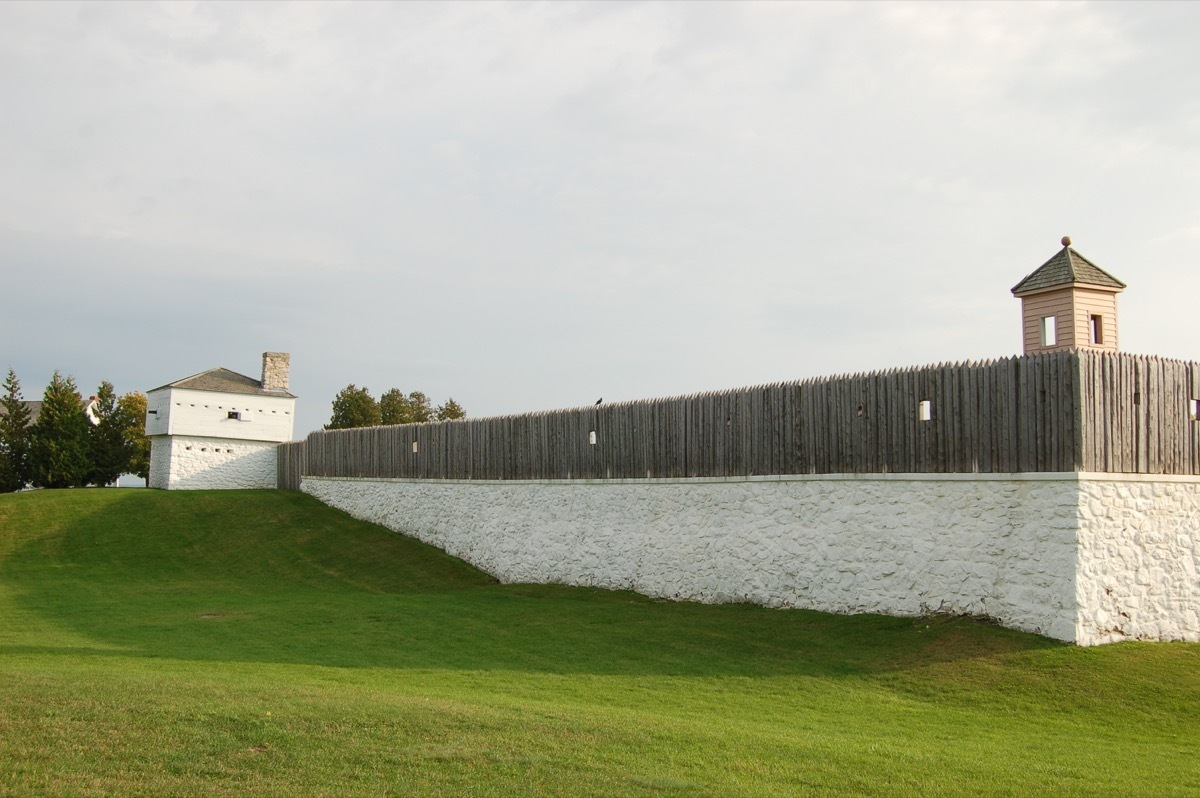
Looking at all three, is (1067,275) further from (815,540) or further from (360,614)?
(360,614)

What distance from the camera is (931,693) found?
1220 centimetres

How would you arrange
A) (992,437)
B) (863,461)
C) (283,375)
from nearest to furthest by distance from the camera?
(992,437) < (863,461) < (283,375)

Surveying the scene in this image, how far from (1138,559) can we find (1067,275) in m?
6.19

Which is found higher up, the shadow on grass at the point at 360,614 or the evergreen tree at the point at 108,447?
the evergreen tree at the point at 108,447

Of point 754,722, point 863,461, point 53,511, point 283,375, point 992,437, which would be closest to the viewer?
point 754,722

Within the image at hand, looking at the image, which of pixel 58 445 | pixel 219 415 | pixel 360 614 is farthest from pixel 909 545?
pixel 58 445

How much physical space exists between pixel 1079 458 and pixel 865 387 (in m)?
4.09

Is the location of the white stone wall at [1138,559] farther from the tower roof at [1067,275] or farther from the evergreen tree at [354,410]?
the evergreen tree at [354,410]

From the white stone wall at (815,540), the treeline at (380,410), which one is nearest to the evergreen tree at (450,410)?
the treeline at (380,410)

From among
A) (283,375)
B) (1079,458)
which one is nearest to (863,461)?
(1079,458)

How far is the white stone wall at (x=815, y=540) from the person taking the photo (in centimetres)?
1395

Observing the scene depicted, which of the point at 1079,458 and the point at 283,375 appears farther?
the point at 283,375

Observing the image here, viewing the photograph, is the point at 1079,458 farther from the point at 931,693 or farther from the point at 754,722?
the point at 754,722

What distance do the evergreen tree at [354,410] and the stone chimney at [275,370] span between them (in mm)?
9138
